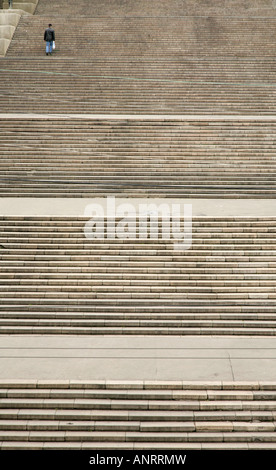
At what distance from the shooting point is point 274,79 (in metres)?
17.5

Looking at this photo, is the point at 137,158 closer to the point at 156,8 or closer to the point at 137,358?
the point at 137,358

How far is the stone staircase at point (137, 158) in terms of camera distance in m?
12.6

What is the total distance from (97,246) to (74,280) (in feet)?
3.20

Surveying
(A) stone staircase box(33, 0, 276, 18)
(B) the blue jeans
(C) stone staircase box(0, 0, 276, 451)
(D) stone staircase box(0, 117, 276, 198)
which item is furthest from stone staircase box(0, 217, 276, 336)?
(A) stone staircase box(33, 0, 276, 18)

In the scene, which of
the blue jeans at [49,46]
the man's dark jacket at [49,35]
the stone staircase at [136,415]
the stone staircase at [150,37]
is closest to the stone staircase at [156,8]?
the stone staircase at [150,37]

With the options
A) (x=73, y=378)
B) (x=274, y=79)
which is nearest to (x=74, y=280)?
(x=73, y=378)

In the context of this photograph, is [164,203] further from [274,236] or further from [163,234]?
[274,236]

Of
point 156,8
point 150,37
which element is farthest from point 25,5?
point 150,37

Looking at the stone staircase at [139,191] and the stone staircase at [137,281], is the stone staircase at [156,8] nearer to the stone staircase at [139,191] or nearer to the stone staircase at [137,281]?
the stone staircase at [139,191]

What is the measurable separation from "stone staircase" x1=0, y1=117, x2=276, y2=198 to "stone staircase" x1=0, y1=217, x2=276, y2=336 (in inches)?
96.2

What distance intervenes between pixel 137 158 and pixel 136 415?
8.81 meters

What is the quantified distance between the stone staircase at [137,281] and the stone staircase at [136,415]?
1768mm

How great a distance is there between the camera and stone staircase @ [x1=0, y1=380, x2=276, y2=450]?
613cm

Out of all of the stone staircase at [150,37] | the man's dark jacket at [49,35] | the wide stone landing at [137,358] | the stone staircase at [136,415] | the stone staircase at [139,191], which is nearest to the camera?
the stone staircase at [136,415]
